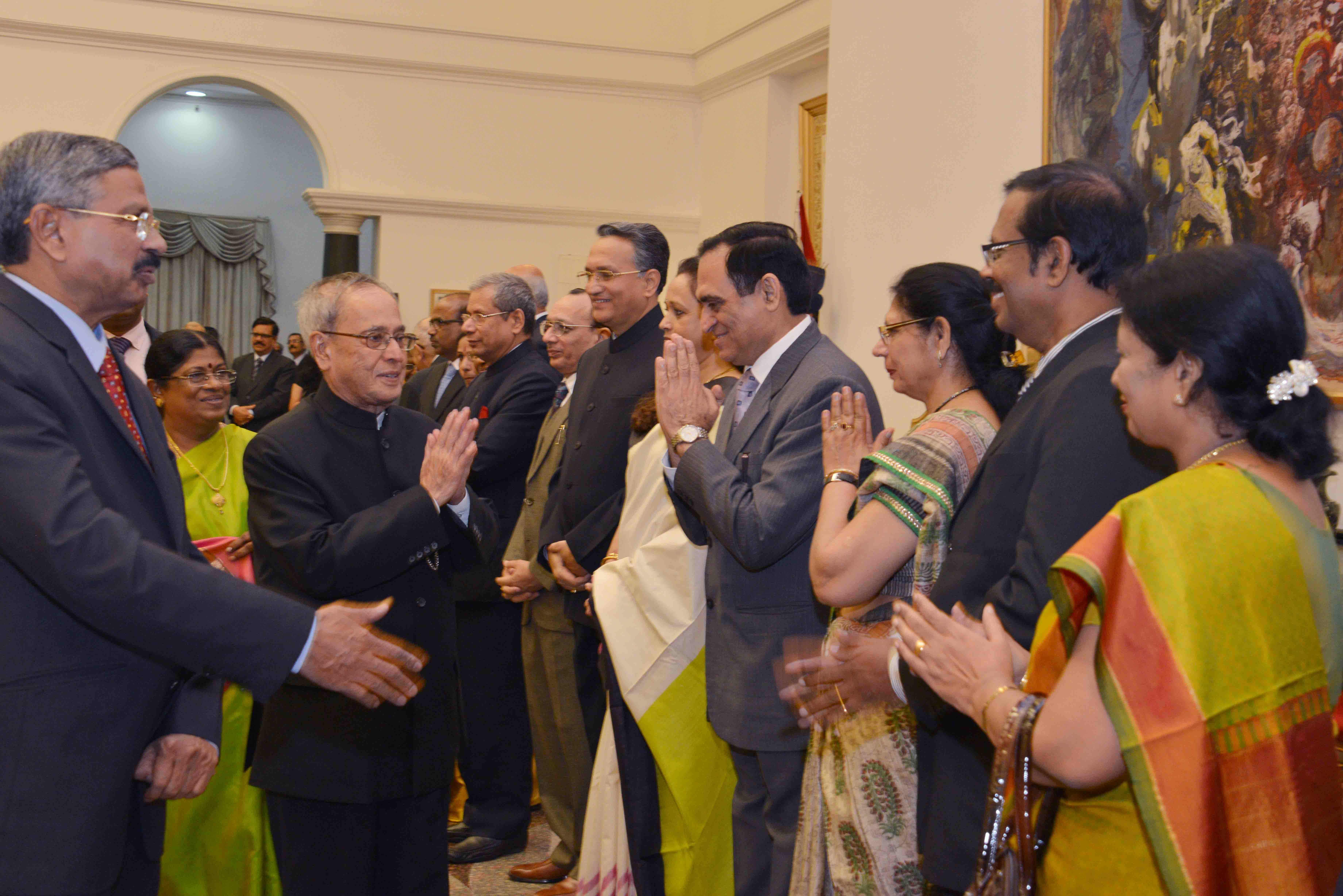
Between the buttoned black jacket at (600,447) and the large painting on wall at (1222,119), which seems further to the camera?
the buttoned black jacket at (600,447)

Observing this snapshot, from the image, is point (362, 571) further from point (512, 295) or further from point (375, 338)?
point (512, 295)

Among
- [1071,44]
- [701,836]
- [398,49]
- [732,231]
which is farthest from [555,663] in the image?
[398,49]

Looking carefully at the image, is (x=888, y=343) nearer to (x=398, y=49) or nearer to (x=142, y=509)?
(x=142, y=509)

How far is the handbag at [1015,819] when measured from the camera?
59.8 inches

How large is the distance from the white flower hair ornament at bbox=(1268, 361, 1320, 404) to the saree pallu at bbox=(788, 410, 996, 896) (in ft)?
2.28

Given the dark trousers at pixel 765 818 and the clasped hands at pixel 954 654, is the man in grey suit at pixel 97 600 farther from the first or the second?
the dark trousers at pixel 765 818

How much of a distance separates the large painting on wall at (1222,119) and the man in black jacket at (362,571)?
6.82ft

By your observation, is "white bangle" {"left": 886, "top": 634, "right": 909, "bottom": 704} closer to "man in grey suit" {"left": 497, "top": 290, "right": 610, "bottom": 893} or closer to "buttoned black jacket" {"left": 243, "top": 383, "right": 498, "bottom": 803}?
"buttoned black jacket" {"left": 243, "top": 383, "right": 498, "bottom": 803}

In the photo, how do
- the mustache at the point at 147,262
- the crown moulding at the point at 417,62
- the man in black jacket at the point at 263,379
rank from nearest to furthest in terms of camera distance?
the mustache at the point at 147,262 → the crown moulding at the point at 417,62 → the man in black jacket at the point at 263,379

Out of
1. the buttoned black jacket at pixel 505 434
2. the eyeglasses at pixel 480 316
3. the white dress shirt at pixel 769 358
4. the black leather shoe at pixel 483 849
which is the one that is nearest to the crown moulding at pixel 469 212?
the eyeglasses at pixel 480 316

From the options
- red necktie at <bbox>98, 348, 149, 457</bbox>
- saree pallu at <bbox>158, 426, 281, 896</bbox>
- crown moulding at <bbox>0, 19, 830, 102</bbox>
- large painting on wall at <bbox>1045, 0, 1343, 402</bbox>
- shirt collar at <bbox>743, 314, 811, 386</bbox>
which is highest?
crown moulding at <bbox>0, 19, 830, 102</bbox>

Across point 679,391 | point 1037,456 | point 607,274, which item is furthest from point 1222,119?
point 1037,456

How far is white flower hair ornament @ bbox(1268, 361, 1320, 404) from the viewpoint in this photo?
1.43 m

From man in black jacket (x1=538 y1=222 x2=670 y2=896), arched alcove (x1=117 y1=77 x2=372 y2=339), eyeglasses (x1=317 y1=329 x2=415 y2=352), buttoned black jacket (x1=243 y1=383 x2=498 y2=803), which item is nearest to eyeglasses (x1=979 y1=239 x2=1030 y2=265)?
buttoned black jacket (x1=243 y1=383 x2=498 y2=803)
